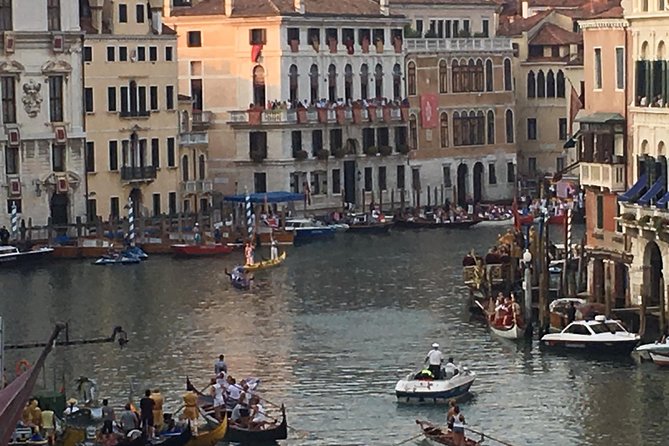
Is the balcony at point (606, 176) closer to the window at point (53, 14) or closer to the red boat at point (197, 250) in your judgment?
the red boat at point (197, 250)

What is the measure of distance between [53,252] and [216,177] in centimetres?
1413

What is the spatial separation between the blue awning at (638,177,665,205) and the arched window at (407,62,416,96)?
42522mm

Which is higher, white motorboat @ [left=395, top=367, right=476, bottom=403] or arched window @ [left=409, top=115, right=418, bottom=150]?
arched window @ [left=409, top=115, right=418, bottom=150]

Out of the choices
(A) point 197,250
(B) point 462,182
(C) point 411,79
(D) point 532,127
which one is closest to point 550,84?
(D) point 532,127

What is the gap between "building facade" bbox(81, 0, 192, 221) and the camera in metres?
82.1

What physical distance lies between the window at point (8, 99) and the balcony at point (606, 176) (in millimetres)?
26839

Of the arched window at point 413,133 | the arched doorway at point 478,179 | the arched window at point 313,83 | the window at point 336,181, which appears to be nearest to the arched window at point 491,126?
the arched doorway at point 478,179

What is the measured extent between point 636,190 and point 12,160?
99.1 ft

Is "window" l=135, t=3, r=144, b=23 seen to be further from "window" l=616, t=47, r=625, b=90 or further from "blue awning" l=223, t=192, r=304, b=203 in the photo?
"window" l=616, t=47, r=625, b=90

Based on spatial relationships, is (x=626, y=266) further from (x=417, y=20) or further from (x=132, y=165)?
(x=417, y=20)

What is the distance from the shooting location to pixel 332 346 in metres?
54.2

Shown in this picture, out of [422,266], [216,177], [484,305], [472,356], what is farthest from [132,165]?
[472,356]

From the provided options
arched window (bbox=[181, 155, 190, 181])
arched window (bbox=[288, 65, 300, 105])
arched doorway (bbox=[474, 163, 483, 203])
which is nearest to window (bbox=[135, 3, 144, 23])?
arched window (bbox=[181, 155, 190, 181])

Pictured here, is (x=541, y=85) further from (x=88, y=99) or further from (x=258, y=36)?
(x=88, y=99)
